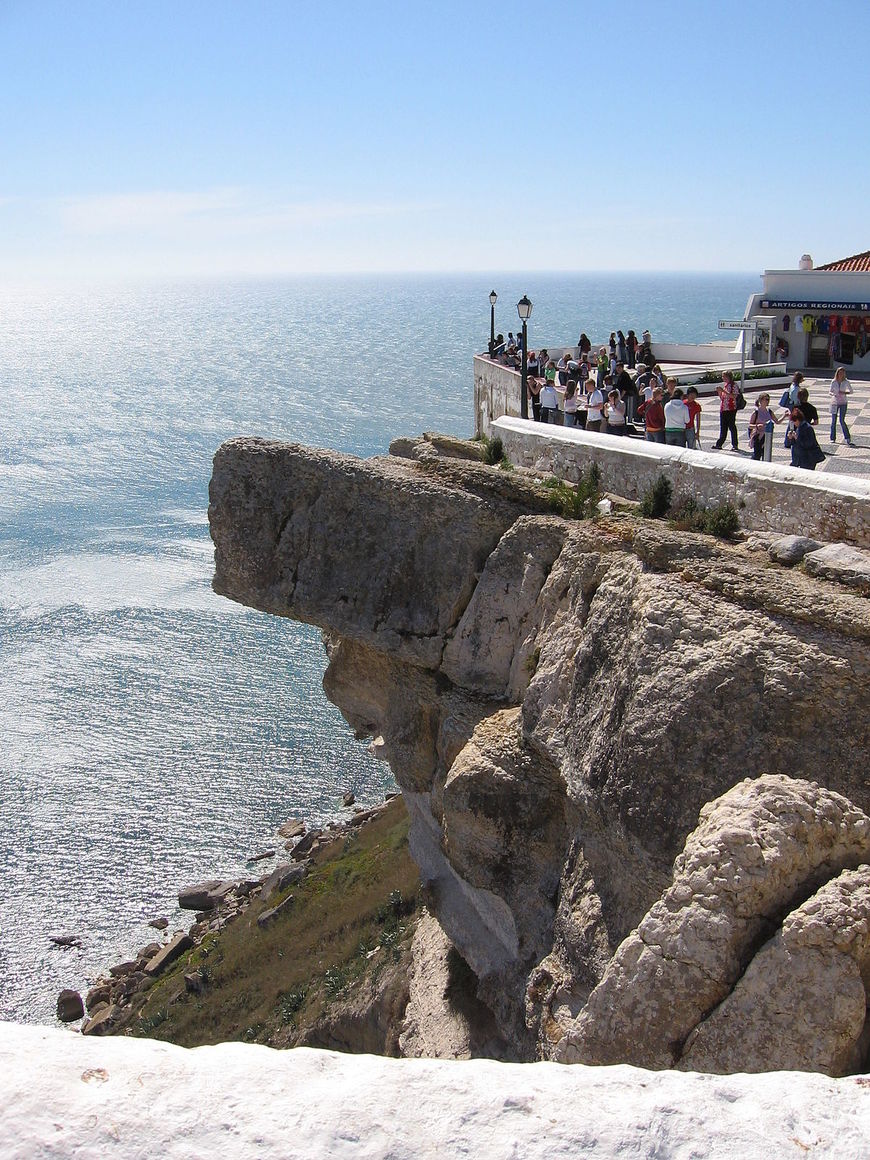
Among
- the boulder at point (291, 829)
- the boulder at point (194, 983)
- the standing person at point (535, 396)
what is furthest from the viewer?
the boulder at point (291, 829)

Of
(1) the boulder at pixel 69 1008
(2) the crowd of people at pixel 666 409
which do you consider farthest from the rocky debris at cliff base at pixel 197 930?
(2) the crowd of people at pixel 666 409

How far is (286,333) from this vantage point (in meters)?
169

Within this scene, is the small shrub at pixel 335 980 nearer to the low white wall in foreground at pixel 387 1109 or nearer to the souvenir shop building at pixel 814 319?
the low white wall in foreground at pixel 387 1109

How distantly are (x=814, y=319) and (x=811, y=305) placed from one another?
102 cm

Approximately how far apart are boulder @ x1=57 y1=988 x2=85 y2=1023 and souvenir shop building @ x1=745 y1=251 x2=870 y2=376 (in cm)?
2667

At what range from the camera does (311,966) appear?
22.5m

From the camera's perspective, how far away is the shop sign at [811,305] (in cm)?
3181

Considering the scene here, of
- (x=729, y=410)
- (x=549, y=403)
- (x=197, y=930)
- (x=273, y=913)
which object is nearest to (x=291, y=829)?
(x=197, y=930)

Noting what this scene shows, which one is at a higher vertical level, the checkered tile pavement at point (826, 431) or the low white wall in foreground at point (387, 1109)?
the checkered tile pavement at point (826, 431)

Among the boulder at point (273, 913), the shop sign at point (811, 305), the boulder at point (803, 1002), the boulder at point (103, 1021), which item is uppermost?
the shop sign at point (811, 305)

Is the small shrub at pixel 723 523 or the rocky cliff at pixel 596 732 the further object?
the small shrub at pixel 723 523

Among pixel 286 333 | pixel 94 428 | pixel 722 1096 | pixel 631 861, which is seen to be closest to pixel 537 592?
pixel 631 861

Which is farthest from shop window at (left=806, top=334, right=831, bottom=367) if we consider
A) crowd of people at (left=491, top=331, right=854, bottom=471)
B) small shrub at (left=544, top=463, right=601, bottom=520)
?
small shrub at (left=544, top=463, right=601, bottom=520)

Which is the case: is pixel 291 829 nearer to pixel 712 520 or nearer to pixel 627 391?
pixel 627 391
